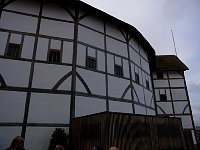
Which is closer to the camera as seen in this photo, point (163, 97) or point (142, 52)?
point (142, 52)

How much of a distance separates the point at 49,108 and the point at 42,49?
2.79 m

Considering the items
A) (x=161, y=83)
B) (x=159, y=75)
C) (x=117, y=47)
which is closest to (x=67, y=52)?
(x=117, y=47)

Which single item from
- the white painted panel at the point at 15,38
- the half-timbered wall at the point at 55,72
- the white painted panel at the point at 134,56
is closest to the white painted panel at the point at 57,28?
the half-timbered wall at the point at 55,72

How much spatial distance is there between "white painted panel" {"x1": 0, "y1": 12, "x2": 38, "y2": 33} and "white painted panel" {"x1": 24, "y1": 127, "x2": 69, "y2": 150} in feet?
14.9

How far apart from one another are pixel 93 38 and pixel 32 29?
3202 mm

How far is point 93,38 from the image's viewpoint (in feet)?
35.7

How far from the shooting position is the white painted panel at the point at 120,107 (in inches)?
398

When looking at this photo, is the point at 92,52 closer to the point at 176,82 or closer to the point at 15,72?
the point at 15,72

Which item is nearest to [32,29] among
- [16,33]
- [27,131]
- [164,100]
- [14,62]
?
[16,33]

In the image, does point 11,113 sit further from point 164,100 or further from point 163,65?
point 163,65

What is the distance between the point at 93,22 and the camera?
36.8ft

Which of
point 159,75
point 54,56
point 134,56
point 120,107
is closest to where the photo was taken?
point 54,56

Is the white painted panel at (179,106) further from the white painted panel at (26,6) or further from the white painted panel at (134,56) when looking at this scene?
the white painted panel at (26,6)

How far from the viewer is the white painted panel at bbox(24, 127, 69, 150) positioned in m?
7.73
